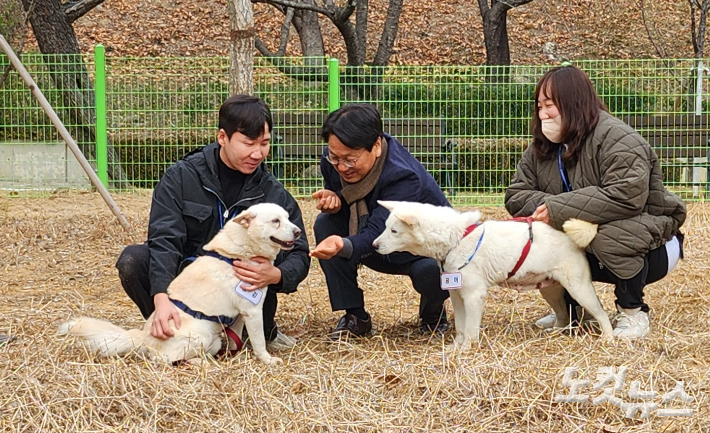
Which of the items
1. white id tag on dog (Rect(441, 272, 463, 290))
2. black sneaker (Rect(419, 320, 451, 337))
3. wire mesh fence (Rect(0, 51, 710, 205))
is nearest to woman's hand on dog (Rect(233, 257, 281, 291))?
white id tag on dog (Rect(441, 272, 463, 290))

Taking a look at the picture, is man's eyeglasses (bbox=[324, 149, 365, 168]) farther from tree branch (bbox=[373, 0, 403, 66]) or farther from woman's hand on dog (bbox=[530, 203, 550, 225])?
tree branch (bbox=[373, 0, 403, 66])

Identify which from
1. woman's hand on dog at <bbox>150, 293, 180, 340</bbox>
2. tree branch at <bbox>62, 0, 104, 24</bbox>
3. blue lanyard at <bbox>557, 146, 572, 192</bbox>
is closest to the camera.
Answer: woman's hand on dog at <bbox>150, 293, 180, 340</bbox>

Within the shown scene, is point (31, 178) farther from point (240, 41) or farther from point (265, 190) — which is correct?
point (265, 190)

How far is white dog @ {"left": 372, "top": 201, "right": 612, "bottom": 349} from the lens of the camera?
4.39 m

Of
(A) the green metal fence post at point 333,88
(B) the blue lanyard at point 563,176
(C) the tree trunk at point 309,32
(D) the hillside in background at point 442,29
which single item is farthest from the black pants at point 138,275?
(D) the hillside in background at point 442,29

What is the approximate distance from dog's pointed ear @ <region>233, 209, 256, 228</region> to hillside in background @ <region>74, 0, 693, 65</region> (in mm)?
17028

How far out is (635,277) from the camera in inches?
178

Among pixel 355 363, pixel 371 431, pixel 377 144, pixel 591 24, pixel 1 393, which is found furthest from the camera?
pixel 591 24

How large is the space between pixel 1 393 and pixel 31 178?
7601 mm

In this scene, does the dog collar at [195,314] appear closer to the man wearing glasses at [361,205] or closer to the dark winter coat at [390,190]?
the man wearing glasses at [361,205]

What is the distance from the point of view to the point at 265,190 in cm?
464

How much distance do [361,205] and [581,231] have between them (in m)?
1.16

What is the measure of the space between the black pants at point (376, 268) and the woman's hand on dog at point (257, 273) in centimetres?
49

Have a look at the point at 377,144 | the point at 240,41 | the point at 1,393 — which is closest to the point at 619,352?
the point at 377,144
